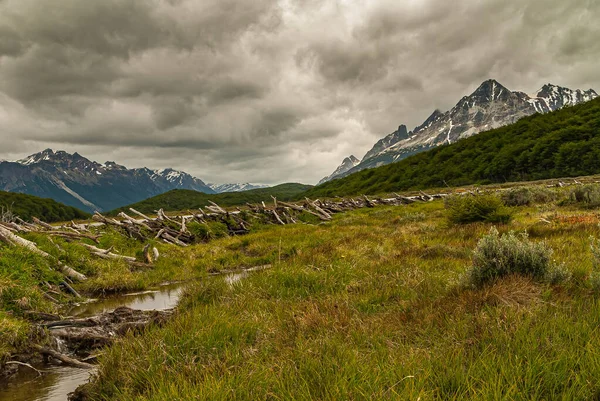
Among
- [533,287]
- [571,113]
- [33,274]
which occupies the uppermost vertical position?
[571,113]

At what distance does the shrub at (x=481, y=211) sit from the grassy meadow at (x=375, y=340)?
23.1ft

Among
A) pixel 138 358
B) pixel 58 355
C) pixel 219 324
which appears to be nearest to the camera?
pixel 138 358

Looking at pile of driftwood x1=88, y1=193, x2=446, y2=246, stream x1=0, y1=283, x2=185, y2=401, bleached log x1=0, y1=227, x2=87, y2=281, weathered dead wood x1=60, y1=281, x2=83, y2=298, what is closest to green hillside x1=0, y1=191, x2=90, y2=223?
pile of driftwood x1=88, y1=193, x2=446, y2=246

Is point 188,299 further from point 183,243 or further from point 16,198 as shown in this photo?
point 16,198

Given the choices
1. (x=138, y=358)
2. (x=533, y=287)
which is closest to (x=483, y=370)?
(x=533, y=287)

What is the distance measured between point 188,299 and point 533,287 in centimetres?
617

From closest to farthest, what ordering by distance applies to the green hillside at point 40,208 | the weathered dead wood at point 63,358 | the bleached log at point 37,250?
the weathered dead wood at point 63,358
the bleached log at point 37,250
the green hillside at point 40,208

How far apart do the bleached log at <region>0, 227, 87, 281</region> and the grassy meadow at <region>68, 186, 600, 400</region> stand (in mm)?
5580

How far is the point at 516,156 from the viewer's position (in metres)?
71.4

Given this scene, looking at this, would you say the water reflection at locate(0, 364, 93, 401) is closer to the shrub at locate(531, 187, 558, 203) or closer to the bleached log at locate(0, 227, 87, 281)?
the bleached log at locate(0, 227, 87, 281)

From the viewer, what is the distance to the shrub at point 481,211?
14914 mm

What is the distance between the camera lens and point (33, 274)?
927 cm

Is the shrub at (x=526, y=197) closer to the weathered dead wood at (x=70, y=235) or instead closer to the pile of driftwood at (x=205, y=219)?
the pile of driftwood at (x=205, y=219)

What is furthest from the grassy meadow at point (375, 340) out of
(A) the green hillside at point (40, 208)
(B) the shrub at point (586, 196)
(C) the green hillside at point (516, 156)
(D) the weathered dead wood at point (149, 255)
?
(A) the green hillside at point (40, 208)
